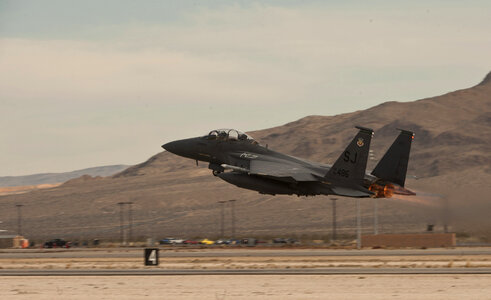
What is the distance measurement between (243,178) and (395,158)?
12.3 metres

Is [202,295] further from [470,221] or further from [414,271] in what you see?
[470,221]

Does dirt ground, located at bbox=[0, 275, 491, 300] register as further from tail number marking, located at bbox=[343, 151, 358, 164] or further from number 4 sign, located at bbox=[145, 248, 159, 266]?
tail number marking, located at bbox=[343, 151, 358, 164]

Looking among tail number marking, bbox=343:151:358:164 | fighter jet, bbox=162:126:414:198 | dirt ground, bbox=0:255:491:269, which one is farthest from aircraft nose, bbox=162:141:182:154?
tail number marking, bbox=343:151:358:164

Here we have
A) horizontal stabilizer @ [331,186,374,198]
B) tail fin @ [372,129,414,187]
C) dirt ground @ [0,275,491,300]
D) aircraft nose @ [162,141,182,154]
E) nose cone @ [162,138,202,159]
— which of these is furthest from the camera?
aircraft nose @ [162,141,182,154]

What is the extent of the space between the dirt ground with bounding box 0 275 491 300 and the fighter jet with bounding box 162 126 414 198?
1158 centimetres

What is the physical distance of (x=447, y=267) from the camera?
54.1m

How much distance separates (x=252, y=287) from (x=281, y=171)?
57.9ft

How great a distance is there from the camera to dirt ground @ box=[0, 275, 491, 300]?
38812 millimetres

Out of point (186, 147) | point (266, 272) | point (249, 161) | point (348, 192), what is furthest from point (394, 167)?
point (186, 147)

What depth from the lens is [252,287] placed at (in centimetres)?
4256

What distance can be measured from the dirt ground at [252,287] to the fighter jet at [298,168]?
11578mm

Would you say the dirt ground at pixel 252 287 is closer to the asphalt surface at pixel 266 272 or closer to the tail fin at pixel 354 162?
the asphalt surface at pixel 266 272

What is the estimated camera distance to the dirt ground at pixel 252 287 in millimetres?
38812

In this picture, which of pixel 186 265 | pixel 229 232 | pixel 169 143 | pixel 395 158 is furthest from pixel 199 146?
pixel 229 232
